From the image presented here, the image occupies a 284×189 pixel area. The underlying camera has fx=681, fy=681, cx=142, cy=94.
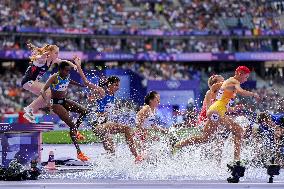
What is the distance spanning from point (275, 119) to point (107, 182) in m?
4.40

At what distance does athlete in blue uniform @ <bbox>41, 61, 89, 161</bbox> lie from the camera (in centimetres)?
1293

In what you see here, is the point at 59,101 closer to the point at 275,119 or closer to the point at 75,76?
the point at 275,119

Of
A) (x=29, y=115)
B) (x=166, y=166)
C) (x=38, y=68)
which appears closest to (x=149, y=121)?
(x=166, y=166)

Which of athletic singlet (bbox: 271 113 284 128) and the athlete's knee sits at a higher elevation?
the athlete's knee

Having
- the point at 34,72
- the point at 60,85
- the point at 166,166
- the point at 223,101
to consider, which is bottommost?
the point at 166,166

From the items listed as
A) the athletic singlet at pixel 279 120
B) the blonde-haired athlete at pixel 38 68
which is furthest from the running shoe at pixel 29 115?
the athletic singlet at pixel 279 120

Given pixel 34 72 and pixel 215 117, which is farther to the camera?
pixel 34 72

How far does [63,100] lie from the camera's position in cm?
1327

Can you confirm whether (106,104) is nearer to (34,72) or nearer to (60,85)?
(60,85)

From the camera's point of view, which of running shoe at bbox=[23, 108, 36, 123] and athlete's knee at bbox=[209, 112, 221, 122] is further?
running shoe at bbox=[23, 108, 36, 123]

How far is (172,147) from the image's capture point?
42.6 feet

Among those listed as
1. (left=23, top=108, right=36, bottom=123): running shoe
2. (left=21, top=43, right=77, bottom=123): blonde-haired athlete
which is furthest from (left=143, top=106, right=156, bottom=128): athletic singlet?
(left=23, top=108, right=36, bottom=123): running shoe

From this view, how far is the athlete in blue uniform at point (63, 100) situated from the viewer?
42.4 ft

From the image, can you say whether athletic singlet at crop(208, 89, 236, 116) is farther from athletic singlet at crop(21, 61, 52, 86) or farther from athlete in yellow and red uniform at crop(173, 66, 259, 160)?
athletic singlet at crop(21, 61, 52, 86)
